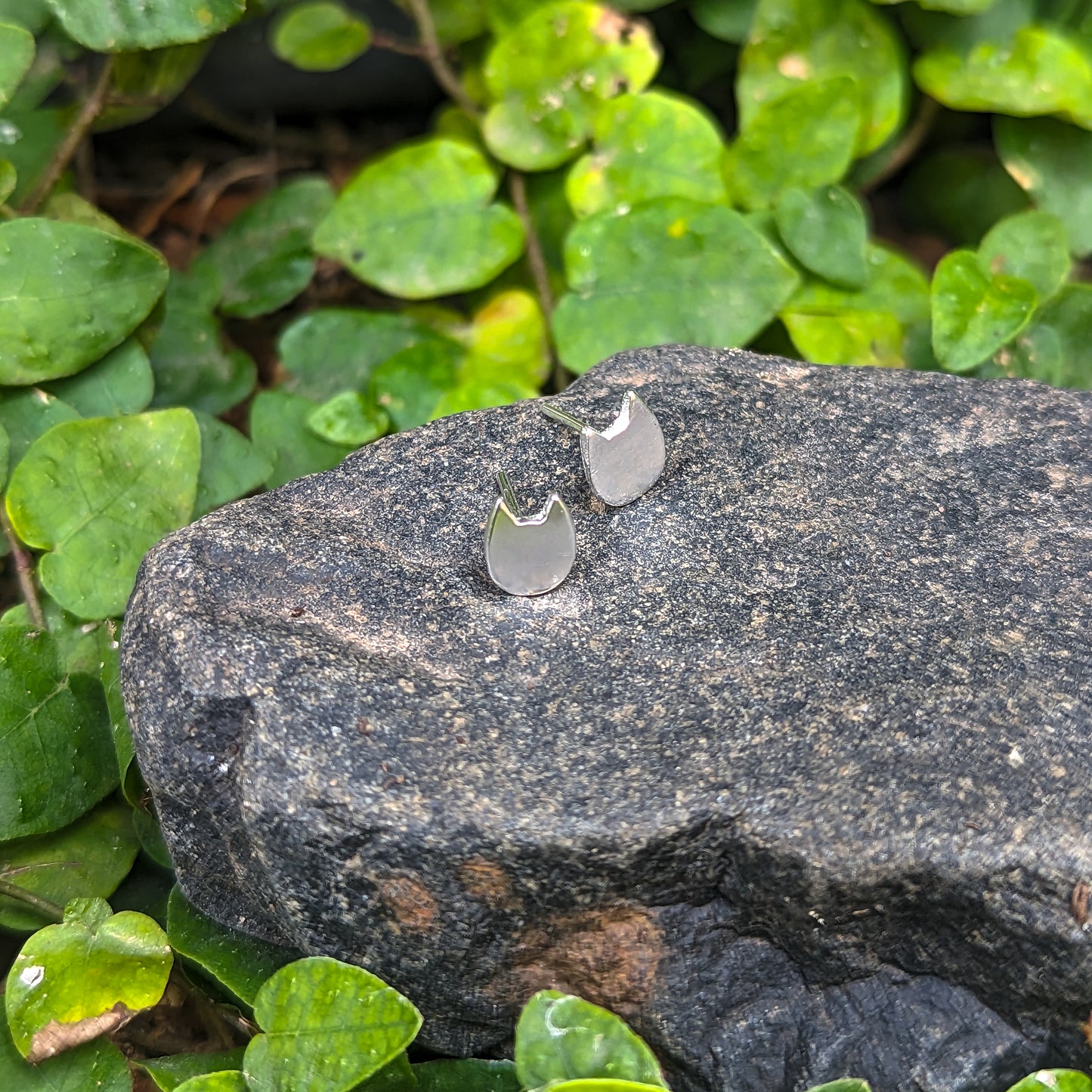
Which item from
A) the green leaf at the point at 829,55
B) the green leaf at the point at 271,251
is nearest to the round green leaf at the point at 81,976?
the green leaf at the point at 271,251

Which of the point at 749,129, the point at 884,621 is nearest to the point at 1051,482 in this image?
the point at 884,621

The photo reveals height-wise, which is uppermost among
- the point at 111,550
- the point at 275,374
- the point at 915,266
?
A: the point at 111,550

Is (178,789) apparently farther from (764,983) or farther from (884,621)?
(884,621)

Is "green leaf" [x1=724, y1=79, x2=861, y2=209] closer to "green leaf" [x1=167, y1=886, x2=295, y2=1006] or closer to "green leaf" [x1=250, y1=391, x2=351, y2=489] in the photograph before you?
"green leaf" [x1=250, y1=391, x2=351, y2=489]

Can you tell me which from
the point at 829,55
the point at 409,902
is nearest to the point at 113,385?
the point at 409,902

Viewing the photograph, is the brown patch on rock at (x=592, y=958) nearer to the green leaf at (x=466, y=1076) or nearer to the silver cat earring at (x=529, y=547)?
the green leaf at (x=466, y=1076)

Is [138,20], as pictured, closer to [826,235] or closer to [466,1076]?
[826,235]
